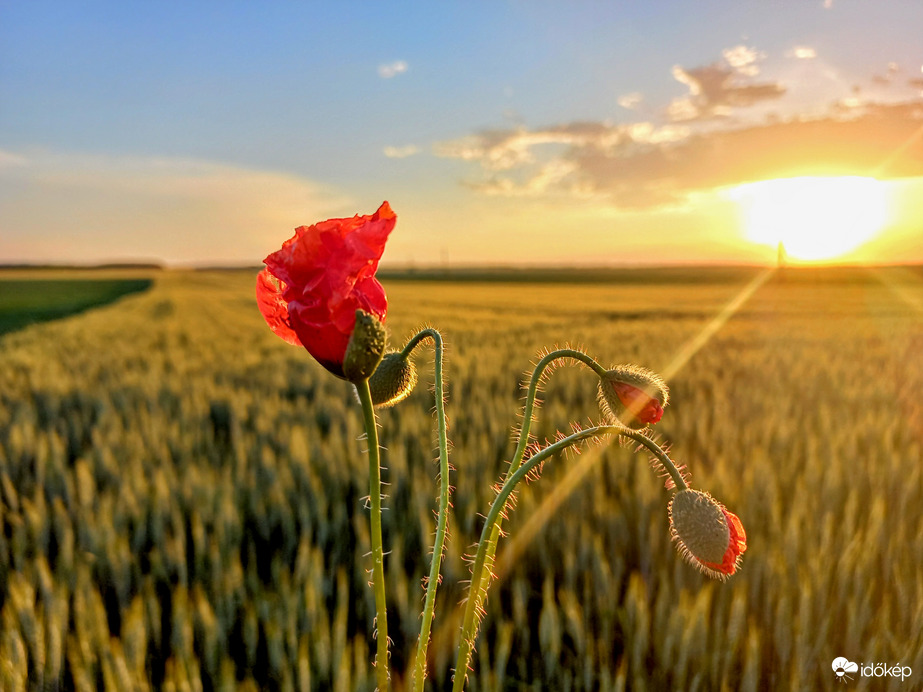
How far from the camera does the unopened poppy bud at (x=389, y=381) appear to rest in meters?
0.91

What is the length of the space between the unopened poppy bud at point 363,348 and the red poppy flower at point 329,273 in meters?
0.03

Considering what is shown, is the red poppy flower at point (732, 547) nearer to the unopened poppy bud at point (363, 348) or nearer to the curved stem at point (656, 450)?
the curved stem at point (656, 450)

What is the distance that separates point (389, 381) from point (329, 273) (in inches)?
7.7

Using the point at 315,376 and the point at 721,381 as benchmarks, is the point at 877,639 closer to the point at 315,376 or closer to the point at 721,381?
the point at 721,381

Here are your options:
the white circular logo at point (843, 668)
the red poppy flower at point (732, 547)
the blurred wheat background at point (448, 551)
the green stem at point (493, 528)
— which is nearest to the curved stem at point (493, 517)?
the green stem at point (493, 528)

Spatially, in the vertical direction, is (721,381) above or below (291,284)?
below

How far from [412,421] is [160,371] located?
3.55 metres

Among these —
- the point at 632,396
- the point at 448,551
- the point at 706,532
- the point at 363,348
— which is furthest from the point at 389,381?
the point at 448,551

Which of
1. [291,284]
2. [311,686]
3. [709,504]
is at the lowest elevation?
[311,686]

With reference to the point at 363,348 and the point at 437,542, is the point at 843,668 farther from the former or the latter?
the point at 363,348

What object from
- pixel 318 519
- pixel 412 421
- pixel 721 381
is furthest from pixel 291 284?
pixel 721 381

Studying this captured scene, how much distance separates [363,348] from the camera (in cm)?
73

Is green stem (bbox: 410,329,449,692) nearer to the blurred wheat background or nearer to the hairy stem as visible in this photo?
the hairy stem

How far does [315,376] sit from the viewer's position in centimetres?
605
